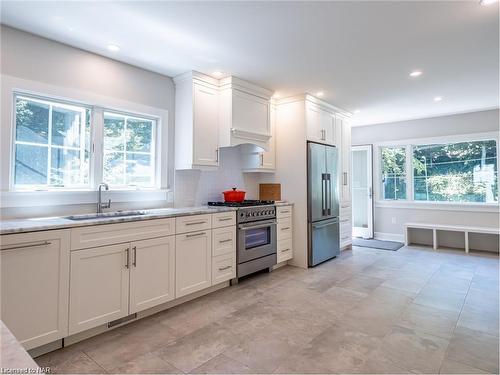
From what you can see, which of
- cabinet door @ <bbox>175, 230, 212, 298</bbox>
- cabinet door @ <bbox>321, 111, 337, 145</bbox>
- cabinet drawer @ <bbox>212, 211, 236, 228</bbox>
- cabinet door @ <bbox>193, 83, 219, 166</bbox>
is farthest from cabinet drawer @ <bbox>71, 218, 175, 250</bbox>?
cabinet door @ <bbox>321, 111, 337, 145</bbox>

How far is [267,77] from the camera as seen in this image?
3.71 meters

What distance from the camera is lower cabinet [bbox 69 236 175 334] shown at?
2.23m

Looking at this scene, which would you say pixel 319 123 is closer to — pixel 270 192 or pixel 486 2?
pixel 270 192

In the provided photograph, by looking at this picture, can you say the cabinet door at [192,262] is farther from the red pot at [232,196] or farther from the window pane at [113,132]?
the window pane at [113,132]

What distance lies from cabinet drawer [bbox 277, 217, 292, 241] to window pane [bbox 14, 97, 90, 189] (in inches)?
99.4

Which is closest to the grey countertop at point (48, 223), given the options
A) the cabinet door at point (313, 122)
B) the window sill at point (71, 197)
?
the window sill at point (71, 197)

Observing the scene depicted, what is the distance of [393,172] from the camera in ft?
21.0

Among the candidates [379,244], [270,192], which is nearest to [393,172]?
[379,244]

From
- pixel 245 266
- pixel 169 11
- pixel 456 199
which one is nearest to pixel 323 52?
pixel 169 11

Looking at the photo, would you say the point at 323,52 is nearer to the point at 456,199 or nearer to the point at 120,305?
the point at 120,305

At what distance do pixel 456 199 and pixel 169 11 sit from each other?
5.97 meters

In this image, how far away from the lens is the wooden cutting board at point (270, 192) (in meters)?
4.61

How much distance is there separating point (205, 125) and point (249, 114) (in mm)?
672

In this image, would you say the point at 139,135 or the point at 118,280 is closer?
the point at 118,280
